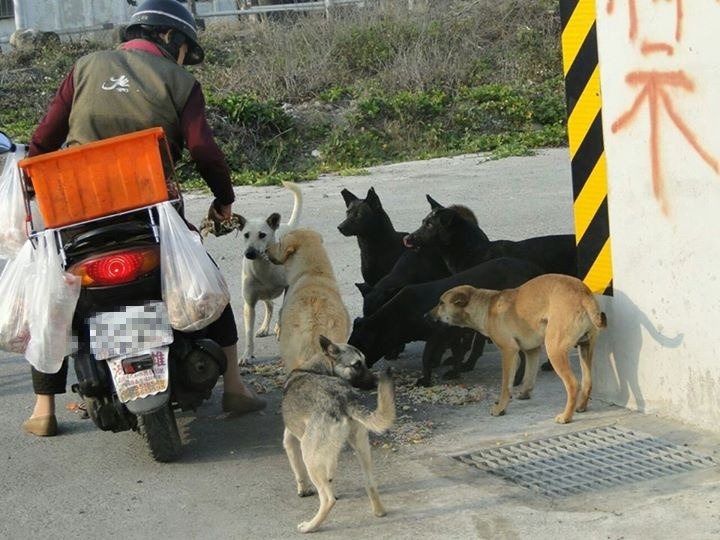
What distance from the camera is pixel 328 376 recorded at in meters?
4.89

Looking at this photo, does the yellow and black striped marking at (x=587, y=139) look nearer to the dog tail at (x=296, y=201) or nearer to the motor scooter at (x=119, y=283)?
the motor scooter at (x=119, y=283)

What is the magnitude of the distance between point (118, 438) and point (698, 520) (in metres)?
2.92

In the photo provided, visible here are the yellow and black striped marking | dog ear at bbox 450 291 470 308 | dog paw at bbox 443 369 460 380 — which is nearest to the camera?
the yellow and black striped marking

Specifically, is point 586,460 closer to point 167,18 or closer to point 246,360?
point 246,360

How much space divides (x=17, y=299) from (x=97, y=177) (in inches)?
26.3

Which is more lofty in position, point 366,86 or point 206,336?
point 366,86

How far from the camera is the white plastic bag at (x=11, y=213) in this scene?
549 cm

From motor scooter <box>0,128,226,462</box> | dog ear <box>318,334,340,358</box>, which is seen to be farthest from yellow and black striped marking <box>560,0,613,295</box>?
motor scooter <box>0,128,226,462</box>

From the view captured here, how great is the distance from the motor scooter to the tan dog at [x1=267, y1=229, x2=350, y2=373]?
2.28ft

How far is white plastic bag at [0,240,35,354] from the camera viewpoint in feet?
16.7

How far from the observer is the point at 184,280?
16.5 feet

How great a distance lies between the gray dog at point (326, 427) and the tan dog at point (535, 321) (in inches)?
46.6

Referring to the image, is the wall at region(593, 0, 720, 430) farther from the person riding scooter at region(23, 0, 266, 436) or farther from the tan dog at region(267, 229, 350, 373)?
the person riding scooter at region(23, 0, 266, 436)

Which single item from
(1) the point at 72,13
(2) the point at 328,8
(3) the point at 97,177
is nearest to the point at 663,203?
(3) the point at 97,177
